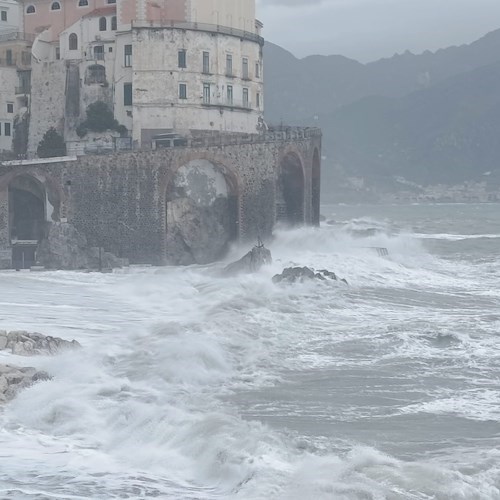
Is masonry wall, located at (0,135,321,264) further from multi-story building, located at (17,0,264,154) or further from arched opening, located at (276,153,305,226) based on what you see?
arched opening, located at (276,153,305,226)

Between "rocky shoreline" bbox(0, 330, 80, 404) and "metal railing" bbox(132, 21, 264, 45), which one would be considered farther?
"metal railing" bbox(132, 21, 264, 45)

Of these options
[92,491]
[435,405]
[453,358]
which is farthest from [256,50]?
[92,491]

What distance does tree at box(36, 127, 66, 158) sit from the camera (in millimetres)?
58688

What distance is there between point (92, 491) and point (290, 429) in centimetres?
554

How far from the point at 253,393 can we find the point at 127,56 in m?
36.0

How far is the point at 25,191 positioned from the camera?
55594 mm

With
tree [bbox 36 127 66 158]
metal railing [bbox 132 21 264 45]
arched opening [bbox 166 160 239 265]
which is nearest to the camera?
arched opening [bbox 166 160 239 265]

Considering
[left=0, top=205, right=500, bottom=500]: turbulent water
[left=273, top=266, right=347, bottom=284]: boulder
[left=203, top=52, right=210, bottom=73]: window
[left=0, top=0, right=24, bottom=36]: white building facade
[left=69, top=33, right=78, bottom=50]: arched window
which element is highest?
[left=0, top=0, right=24, bottom=36]: white building facade

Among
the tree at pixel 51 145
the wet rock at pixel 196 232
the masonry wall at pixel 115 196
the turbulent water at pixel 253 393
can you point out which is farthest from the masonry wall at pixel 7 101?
the turbulent water at pixel 253 393

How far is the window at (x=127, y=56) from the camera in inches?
2345

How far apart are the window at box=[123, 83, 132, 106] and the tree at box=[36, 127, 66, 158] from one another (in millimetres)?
4356

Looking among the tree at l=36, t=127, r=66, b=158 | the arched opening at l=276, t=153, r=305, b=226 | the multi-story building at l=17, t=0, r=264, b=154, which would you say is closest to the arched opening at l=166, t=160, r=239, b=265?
the multi-story building at l=17, t=0, r=264, b=154

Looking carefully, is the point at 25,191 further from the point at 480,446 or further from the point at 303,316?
the point at 480,446

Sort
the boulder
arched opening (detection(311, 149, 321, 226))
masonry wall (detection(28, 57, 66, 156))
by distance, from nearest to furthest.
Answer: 1. the boulder
2. masonry wall (detection(28, 57, 66, 156))
3. arched opening (detection(311, 149, 321, 226))
